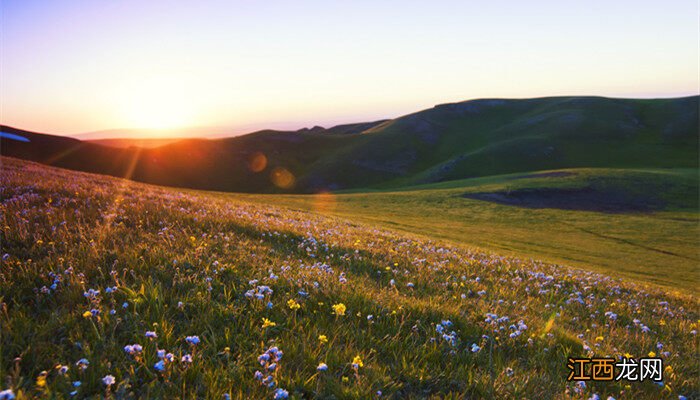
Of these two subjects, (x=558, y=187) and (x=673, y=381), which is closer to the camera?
(x=673, y=381)

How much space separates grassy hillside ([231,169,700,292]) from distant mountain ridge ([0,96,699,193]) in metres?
44.2

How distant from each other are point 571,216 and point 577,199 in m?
10.9

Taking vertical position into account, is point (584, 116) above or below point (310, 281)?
above

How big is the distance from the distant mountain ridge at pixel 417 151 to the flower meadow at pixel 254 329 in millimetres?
100477

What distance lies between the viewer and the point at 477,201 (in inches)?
2272

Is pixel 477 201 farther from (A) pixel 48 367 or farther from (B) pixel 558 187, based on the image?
(A) pixel 48 367

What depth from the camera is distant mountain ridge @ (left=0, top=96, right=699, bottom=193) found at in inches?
4076

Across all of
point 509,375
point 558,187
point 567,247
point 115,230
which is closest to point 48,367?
point 115,230

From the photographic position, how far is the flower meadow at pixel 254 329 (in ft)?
10.5

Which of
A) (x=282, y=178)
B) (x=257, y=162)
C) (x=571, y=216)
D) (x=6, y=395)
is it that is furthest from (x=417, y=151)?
(x=6, y=395)

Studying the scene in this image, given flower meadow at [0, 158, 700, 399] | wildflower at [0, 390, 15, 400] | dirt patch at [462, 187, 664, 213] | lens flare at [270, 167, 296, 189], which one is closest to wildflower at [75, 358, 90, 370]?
flower meadow at [0, 158, 700, 399]

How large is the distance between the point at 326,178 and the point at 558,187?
69.8 meters
